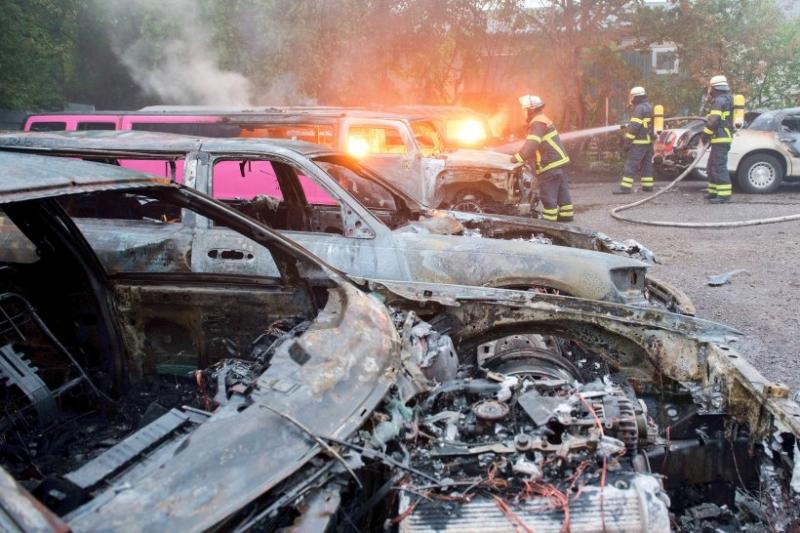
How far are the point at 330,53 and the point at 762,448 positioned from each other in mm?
15232

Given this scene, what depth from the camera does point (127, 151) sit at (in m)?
4.66

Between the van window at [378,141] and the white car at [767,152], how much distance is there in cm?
677

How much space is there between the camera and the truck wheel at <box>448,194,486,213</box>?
887cm

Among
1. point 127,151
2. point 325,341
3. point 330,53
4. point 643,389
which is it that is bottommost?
point 643,389

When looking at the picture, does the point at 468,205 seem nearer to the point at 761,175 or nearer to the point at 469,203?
the point at 469,203

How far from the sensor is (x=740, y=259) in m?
7.73

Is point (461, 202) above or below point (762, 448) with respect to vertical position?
above

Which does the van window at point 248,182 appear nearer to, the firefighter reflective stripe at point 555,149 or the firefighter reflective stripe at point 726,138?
the firefighter reflective stripe at point 555,149

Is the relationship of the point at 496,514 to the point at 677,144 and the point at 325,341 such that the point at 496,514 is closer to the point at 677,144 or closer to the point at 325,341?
the point at 325,341

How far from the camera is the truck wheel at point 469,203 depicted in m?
8.87

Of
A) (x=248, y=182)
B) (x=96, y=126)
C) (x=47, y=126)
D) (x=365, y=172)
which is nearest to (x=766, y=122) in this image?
(x=365, y=172)

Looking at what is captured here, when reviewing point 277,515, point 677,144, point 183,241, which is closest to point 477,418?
point 277,515

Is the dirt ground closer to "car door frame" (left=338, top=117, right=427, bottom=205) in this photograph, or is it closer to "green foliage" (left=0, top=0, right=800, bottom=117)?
"car door frame" (left=338, top=117, right=427, bottom=205)

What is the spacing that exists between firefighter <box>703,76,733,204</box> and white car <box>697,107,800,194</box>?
3.93 feet
